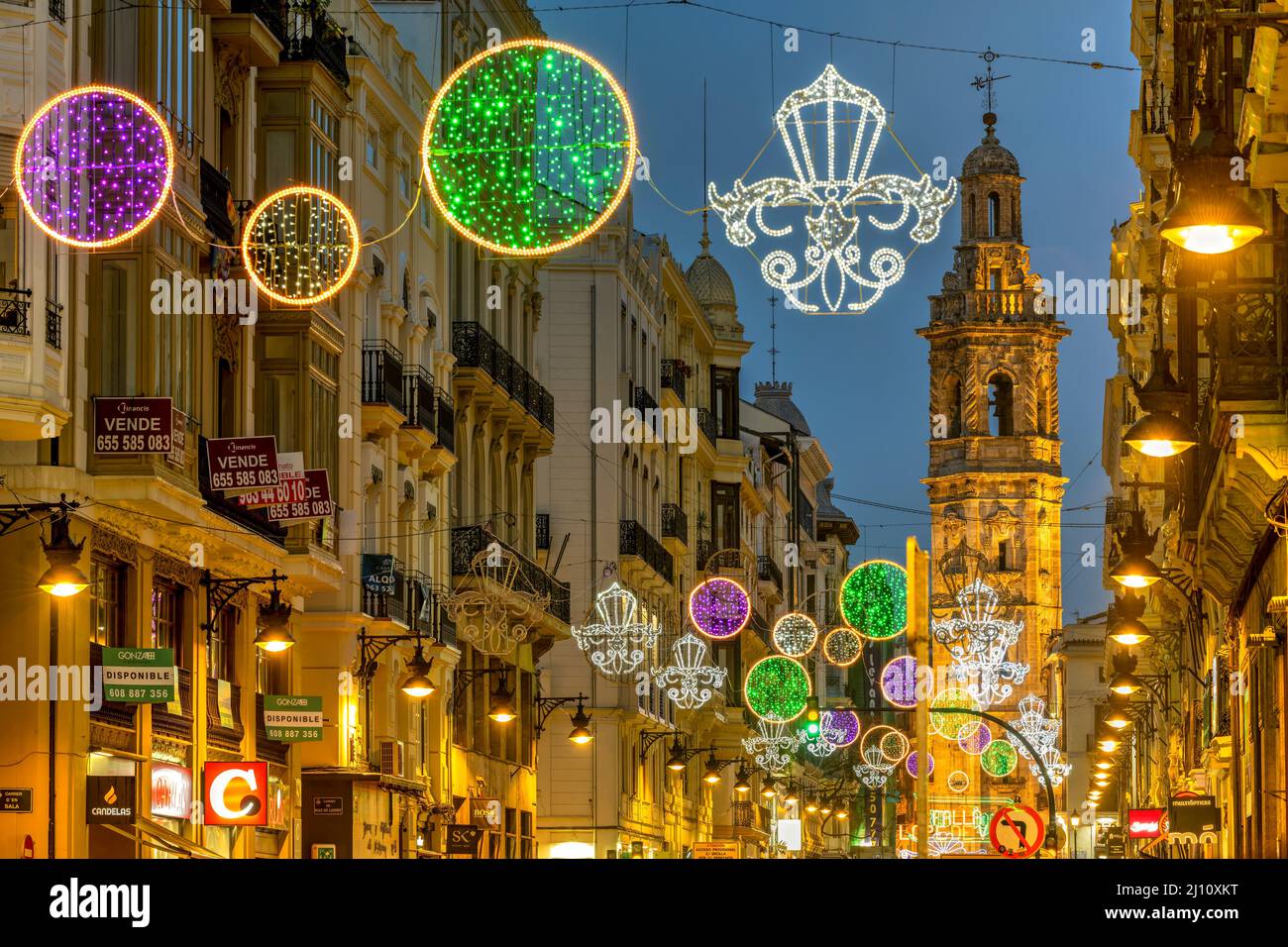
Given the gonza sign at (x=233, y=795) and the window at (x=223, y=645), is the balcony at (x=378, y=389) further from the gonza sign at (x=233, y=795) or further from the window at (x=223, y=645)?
the gonza sign at (x=233, y=795)

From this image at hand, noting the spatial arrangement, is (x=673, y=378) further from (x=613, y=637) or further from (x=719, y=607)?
(x=719, y=607)

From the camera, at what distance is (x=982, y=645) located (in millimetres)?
117312

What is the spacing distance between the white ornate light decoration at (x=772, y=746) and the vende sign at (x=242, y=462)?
50592 mm

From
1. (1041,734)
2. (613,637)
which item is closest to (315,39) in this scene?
(613,637)

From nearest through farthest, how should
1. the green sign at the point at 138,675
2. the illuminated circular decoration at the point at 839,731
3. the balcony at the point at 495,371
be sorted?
1. the green sign at the point at 138,675
2. the balcony at the point at 495,371
3. the illuminated circular decoration at the point at 839,731

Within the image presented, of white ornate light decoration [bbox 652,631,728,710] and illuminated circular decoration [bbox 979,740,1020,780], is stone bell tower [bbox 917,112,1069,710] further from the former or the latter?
white ornate light decoration [bbox 652,631,728,710]

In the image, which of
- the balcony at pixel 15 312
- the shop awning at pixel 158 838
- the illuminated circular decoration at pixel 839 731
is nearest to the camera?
the balcony at pixel 15 312

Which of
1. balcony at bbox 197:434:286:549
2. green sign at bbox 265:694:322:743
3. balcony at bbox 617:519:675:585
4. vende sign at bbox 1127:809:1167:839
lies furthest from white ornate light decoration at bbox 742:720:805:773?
balcony at bbox 197:434:286:549

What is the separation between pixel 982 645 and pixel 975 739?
2795cm

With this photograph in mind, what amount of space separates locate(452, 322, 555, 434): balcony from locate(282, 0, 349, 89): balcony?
890 cm

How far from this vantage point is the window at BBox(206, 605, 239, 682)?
31156mm

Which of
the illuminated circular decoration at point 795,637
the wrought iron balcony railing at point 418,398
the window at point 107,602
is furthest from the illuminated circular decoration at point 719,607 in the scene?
the window at point 107,602

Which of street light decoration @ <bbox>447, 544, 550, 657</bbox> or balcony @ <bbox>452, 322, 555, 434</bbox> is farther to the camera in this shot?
balcony @ <bbox>452, 322, 555, 434</bbox>

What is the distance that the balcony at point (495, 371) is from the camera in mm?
44750
